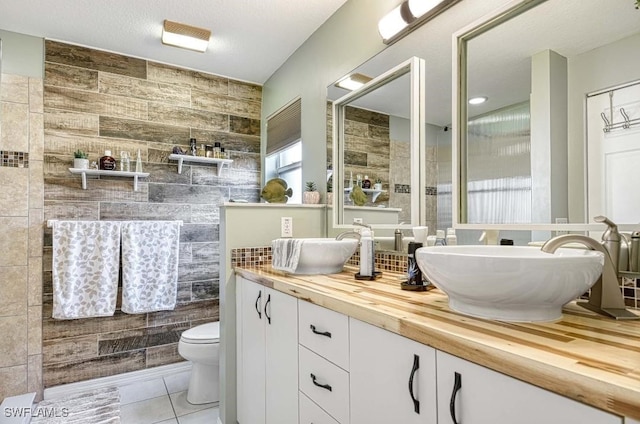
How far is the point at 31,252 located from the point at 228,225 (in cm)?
148

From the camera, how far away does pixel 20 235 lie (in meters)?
2.36

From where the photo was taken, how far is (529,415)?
0.61 m

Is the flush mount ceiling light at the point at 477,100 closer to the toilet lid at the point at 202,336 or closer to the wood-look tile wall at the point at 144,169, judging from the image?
the toilet lid at the point at 202,336

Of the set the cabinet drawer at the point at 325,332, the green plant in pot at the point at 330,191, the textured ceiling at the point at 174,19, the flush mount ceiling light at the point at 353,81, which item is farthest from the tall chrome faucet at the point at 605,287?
the textured ceiling at the point at 174,19

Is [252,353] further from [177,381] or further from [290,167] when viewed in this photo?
[290,167]

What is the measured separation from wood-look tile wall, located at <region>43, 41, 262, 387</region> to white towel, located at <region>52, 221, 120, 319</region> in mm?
127

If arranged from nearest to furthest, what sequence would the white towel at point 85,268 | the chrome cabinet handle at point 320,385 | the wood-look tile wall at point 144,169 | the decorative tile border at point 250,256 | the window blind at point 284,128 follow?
the chrome cabinet handle at point 320,385 → the decorative tile border at point 250,256 → the white towel at point 85,268 → the wood-look tile wall at point 144,169 → the window blind at point 284,128

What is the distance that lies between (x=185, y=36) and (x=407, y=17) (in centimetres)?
153

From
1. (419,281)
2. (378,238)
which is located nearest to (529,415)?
(419,281)

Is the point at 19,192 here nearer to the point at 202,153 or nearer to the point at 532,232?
the point at 202,153

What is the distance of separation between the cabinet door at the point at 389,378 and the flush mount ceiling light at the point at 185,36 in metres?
2.20

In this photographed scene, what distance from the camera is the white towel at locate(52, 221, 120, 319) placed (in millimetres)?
2398

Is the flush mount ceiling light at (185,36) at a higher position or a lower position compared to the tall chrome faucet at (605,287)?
higher

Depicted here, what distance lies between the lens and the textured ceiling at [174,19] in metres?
2.14
